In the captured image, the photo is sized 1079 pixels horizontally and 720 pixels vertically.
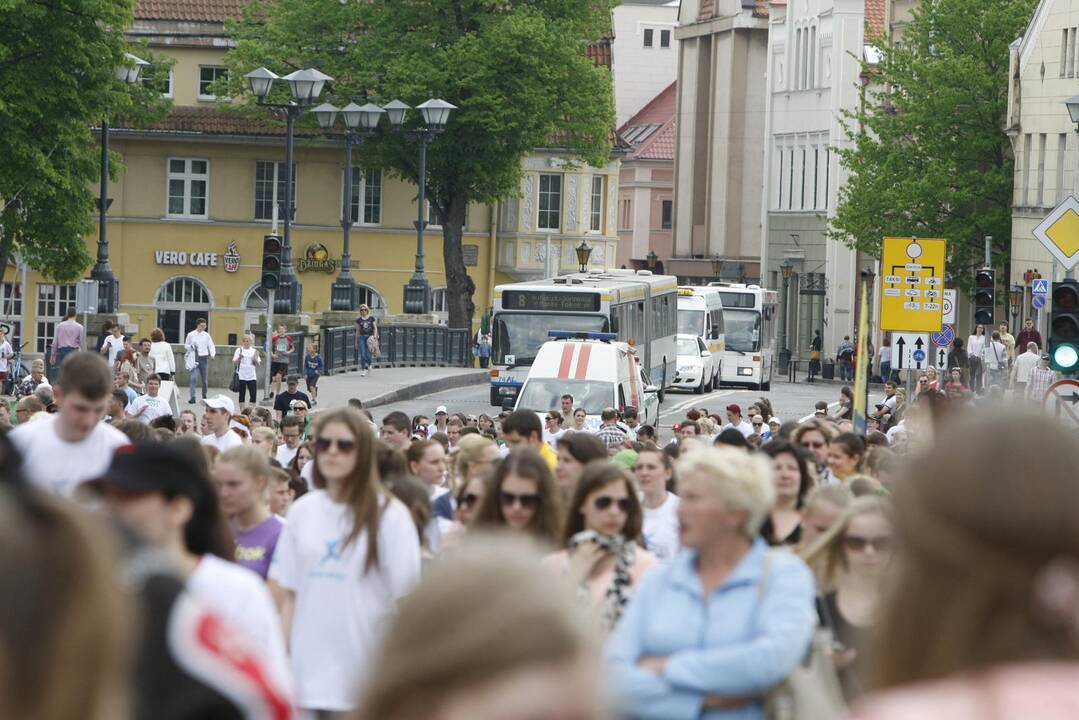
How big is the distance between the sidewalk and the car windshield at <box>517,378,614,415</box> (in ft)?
21.3

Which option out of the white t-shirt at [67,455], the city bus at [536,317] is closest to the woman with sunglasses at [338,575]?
the white t-shirt at [67,455]

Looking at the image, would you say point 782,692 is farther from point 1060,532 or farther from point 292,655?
point 1060,532

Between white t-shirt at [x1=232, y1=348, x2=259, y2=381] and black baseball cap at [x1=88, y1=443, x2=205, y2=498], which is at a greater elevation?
black baseball cap at [x1=88, y1=443, x2=205, y2=498]

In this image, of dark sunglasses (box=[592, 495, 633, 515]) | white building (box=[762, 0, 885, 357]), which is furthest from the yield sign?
white building (box=[762, 0, 885, 357])

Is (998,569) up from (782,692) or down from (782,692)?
up

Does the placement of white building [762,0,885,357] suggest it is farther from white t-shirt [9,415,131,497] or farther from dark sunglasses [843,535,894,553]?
dark sunglasses [843,535,894,553]

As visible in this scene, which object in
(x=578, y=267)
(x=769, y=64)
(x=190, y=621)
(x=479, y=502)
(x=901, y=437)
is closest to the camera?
(x=190, y=621)

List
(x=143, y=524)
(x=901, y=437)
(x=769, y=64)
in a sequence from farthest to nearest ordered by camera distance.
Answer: (x=769, y=64) < (x=901, y=437) < (x=143, y=524)

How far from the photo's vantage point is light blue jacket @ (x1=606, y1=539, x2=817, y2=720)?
19.7 ft

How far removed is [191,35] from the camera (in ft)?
247

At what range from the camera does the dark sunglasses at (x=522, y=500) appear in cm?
805

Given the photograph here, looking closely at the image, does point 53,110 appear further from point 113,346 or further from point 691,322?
point 691,322

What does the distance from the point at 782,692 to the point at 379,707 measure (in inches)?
145

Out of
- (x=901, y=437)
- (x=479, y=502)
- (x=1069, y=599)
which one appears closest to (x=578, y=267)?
(x=901, y=437)
